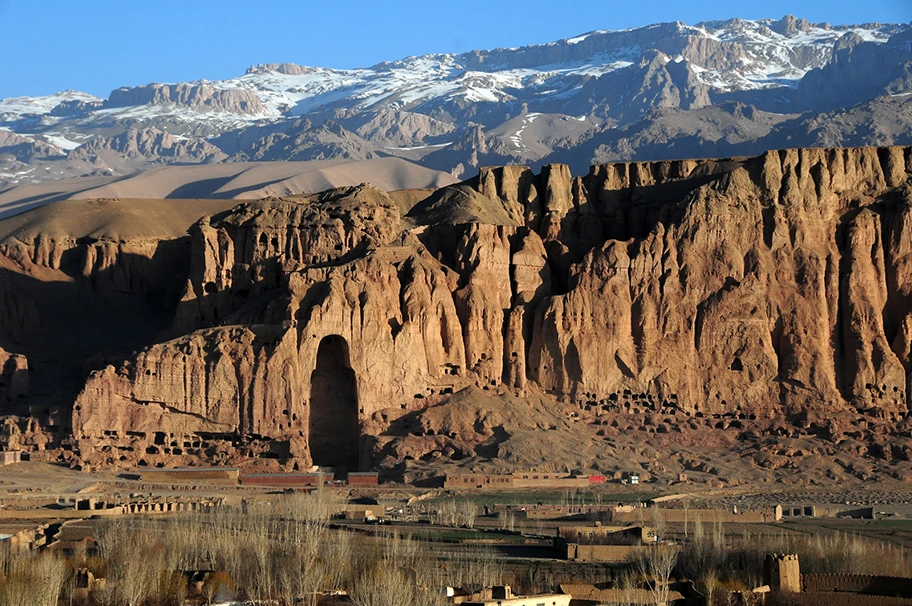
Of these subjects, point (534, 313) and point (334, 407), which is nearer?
point (334, 407)

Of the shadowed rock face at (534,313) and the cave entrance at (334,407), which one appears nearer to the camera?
the shadowed rock face at (534,313)

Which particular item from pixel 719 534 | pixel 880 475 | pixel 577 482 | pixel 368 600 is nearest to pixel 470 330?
pixel 577 482

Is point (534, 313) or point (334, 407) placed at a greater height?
point (534, 313)

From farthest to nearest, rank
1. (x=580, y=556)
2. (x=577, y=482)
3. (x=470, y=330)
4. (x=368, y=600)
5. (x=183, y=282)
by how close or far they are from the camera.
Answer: (x=183, y=282), (x=470, y=330), (x=577, y=482), (x=580, y=556), (x=368, y=600)

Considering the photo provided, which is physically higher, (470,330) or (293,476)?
(470,330)

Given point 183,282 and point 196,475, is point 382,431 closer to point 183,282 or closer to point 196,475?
point 196,475
